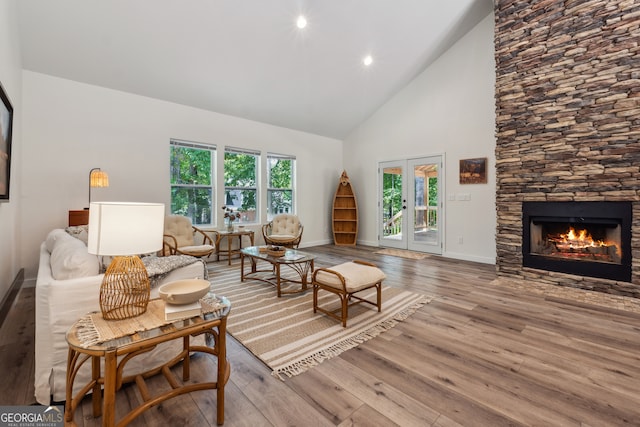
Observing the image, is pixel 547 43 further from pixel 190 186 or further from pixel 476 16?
pixel 190 186

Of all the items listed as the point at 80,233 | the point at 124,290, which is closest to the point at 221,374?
the point at 124,290

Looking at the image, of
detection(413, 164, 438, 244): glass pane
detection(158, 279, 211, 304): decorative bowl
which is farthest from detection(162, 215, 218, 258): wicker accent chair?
detection(413, 164, 438, 244): glass pane

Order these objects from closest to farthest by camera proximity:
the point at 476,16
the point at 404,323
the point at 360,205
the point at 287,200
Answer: the point at 404,323, the point at 476,16, the point at 287,200, the point at 360,205

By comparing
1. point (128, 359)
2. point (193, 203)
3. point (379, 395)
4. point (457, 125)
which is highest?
point (457, 125)

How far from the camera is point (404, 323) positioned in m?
2.61

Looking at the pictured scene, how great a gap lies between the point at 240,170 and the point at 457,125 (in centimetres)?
415

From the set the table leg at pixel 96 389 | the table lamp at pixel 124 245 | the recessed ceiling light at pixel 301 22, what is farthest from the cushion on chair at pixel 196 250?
the recessed ceiling light at pixel 301 22

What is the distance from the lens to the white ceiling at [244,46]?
3.34 metres

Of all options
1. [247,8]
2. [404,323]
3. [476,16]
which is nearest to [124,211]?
[404,323]

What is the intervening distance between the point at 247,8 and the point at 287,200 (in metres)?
3.69

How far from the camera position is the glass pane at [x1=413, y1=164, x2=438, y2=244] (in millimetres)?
5664

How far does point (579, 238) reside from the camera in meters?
3.81

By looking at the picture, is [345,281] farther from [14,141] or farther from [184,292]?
[14,141]

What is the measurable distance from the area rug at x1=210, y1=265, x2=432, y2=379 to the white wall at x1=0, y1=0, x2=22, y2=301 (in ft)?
6.71
